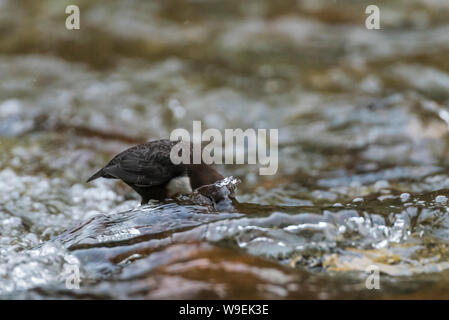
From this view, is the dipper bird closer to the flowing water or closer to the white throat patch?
the white throat patch

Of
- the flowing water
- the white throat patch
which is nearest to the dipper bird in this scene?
the white throat patch

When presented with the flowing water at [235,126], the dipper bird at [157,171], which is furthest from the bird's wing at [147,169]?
the flowing water at [235,126]

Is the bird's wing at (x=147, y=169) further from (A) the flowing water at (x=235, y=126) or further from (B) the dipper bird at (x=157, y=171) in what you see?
(A) the flowing water at (x=235, y=126)

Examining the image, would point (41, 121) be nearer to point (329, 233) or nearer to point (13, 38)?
point (13, 38)

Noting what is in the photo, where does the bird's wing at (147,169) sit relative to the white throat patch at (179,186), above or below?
above

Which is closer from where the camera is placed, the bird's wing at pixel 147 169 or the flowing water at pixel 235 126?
the flowing water at pixel 235 126

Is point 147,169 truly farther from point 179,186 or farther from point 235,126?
point 235,126
